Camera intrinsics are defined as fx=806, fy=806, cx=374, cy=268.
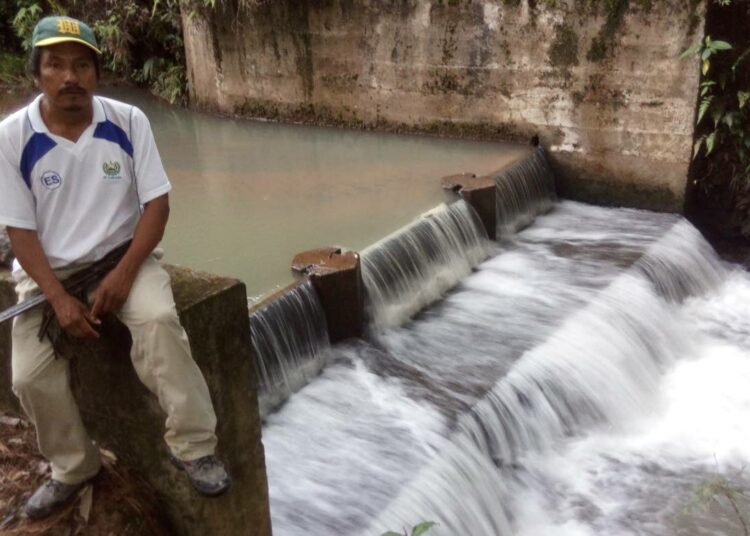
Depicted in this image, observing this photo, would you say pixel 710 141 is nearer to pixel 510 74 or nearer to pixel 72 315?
pixel 510 74

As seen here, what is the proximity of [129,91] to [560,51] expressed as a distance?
312 inches

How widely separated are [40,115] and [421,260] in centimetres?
447

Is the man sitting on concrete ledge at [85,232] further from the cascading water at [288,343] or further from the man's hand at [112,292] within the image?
the cascading water at [288,343]

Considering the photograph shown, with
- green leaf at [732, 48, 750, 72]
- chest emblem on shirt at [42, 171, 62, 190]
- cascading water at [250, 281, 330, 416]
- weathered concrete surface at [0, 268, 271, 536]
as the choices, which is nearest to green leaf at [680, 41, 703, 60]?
green leaf at [732, 48, 750, 72]

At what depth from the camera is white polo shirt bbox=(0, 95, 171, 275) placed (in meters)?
2.78

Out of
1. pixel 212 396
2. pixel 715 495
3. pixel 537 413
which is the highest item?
pixel 212 396

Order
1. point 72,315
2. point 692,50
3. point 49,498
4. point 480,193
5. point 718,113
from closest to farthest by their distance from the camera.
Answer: point 72,315
point 49,498
point 480,193
point 692,50
point 718,113

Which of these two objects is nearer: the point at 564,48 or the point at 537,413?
the point at 537,413

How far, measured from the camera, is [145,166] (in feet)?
9.64

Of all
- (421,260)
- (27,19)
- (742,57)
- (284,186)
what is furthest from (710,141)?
(27,19)

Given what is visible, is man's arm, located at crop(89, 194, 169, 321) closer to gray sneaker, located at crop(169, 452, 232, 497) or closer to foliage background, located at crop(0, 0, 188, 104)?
gray sneaker, located at crop(169, 452, 232, 497)

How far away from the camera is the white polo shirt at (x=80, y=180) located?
9.12 feet

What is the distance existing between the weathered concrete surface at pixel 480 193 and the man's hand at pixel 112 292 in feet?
17.3

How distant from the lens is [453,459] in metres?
4.98
